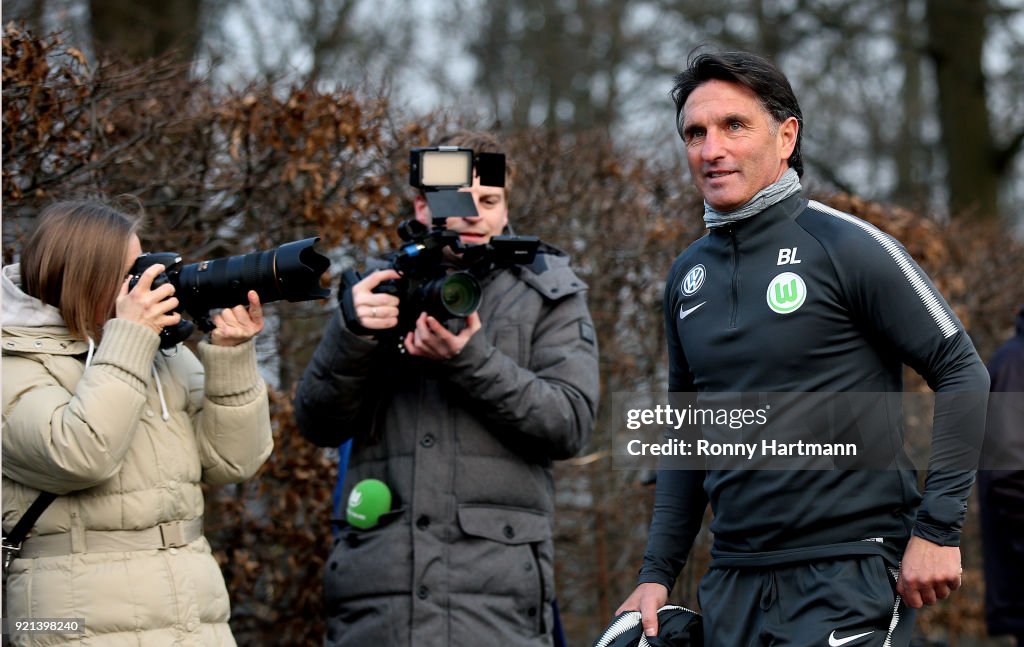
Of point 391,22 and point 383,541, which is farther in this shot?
point 391,22

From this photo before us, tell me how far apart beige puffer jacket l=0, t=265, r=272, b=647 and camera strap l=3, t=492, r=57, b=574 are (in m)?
0.02

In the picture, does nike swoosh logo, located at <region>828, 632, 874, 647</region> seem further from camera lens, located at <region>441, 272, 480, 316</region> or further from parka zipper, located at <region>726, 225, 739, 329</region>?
camera lens, located at <region>441, 272, 480, 316</region>

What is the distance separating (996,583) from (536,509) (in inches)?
85.8

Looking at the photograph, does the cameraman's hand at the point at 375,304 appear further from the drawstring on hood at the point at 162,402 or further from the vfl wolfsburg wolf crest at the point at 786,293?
the vfl wolfsburg wolf crest at the point at 786,293

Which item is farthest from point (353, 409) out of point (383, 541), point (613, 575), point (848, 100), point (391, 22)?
point (848, 100)

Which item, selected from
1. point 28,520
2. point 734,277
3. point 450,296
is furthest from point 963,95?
point 28,520

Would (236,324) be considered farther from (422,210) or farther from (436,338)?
(422,210)

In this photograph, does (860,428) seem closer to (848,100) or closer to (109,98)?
(109,98)

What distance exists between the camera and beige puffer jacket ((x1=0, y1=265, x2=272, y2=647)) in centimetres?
312

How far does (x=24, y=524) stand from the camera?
318 cm

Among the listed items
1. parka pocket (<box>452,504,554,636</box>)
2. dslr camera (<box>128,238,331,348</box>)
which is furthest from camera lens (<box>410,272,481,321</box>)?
parka pocket (<box>452,504,554,636</box>)

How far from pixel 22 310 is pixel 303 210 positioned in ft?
5.79

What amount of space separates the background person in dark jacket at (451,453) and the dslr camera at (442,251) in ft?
0.16

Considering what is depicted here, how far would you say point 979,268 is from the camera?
24.5 ft
